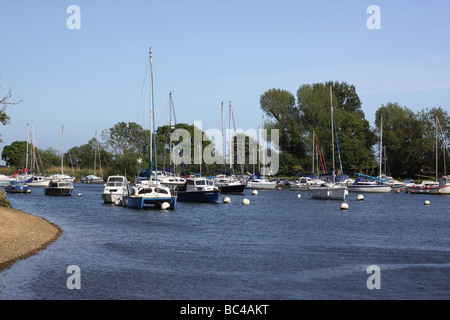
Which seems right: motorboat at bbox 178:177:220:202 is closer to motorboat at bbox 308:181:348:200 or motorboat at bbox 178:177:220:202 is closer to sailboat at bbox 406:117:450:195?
motorboat at bbox 308:181:348:200

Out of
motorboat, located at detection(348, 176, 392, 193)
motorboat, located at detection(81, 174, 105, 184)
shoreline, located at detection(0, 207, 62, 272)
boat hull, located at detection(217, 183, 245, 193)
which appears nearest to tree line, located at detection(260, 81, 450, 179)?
motorboat, located at detection(348, 176, 392, 193)

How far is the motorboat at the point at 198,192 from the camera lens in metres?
68.6

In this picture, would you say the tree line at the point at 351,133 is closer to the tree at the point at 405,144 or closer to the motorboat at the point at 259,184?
the tree at the point at 405,144

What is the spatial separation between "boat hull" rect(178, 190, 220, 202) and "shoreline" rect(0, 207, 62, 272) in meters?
28.2

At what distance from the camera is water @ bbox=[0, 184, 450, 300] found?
22.0 m

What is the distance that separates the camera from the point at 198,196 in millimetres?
68938

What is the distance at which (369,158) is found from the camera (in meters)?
133

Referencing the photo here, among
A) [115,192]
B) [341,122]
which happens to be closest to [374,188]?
[341,122]

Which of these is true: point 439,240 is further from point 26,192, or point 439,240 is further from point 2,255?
point 26,192

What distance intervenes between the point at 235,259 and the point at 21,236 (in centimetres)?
1227

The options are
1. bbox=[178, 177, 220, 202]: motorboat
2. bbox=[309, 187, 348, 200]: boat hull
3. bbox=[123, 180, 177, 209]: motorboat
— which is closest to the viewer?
bbox=[123, 180, 177, 209]: motorboat

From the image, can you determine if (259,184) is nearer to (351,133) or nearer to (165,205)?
(351,133)

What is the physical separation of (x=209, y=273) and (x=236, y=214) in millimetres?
31646
